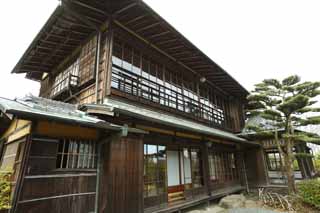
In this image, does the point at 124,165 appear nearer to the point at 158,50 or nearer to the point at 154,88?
the point at 154,88

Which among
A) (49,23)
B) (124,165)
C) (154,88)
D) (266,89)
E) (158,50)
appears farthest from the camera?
(266,89)

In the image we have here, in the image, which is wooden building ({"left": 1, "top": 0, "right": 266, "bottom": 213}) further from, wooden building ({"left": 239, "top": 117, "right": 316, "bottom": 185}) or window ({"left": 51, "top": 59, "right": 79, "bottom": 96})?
wooden building ({"left": 239, "top": 117, "right": 316, "bottom": 185})

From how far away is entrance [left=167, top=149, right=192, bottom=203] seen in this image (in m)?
7.32

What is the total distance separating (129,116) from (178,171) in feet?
12.9

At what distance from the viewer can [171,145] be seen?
667 centimetres

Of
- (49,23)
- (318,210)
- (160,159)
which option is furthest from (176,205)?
(49,23)

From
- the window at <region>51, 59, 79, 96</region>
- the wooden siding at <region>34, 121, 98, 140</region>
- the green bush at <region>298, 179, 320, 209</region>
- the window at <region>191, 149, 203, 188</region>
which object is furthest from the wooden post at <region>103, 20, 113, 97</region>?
the green bush at <region>298, 179, 320, 209</region>

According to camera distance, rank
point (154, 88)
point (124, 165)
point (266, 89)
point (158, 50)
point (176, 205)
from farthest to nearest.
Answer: point (266, 89) < point (158, 50) < point (154, 88) < point (176, 205) < point (124, 165)

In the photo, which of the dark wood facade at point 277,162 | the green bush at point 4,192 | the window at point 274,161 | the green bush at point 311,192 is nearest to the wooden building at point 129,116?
the green bush at point 4,192

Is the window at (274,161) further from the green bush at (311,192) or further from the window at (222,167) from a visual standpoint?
the green bush at (311,192)

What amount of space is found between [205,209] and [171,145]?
286 centimetres

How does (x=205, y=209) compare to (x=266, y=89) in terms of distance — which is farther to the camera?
(x=266, y=89)

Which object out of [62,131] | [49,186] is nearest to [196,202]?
[49,186]

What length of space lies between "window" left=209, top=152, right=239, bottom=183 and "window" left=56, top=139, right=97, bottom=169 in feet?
19.3
